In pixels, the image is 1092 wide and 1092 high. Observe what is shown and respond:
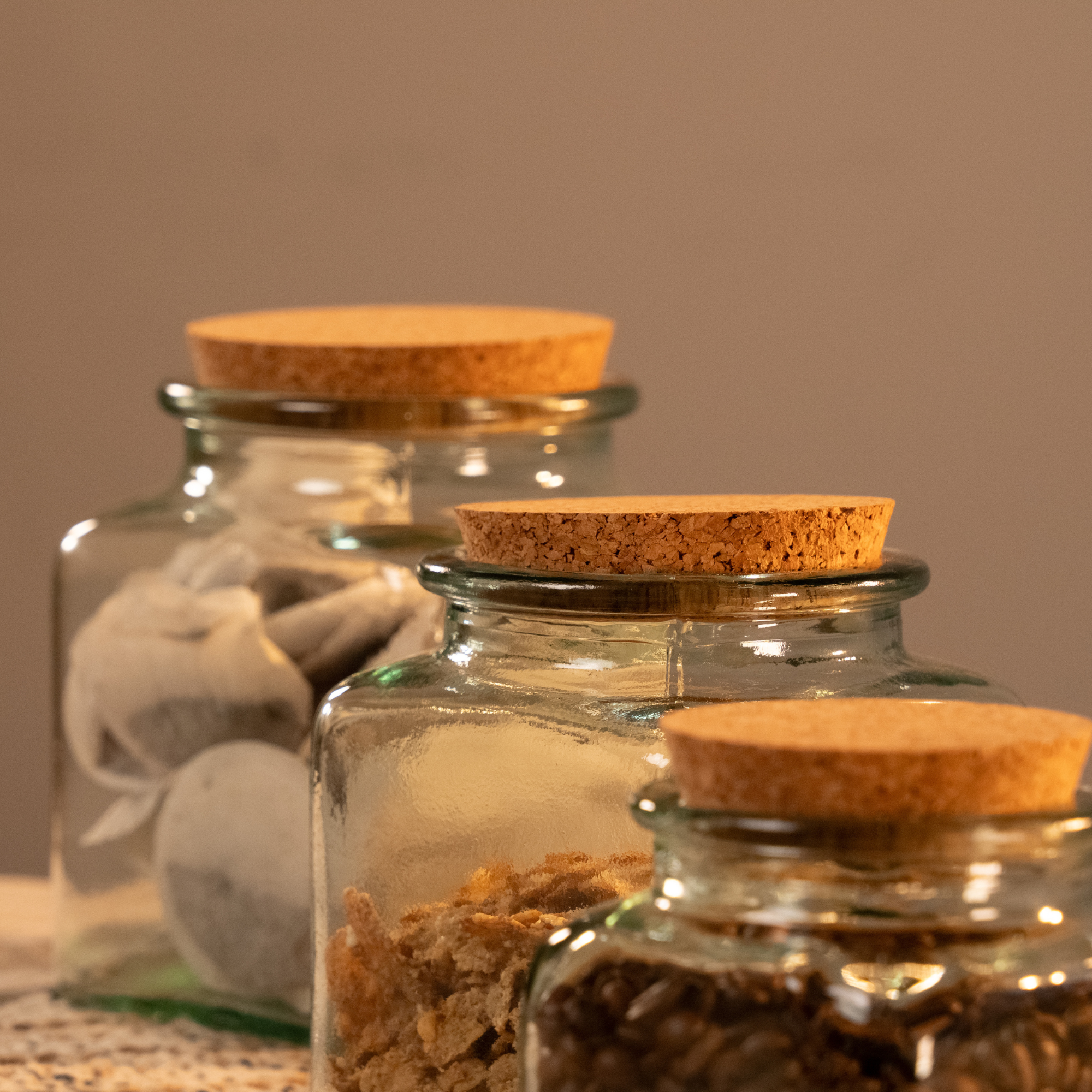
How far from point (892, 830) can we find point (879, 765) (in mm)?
14

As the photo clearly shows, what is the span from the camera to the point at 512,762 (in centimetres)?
53

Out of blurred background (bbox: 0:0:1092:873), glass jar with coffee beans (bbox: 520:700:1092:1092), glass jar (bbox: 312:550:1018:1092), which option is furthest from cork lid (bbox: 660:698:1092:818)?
blurred background (bbox: 0:0:1092:873)

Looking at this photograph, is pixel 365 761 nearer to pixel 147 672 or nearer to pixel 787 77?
pixel 147 672

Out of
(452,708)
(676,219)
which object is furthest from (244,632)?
(676,219)

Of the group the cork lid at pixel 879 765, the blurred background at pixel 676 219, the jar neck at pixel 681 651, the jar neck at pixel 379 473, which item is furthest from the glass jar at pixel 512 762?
the blurred background at pixel 676 219

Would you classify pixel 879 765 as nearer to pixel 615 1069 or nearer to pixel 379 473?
pixel 615 1069

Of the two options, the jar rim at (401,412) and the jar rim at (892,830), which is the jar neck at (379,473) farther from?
the jar rim at (892,830)

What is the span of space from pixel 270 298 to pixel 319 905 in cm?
137

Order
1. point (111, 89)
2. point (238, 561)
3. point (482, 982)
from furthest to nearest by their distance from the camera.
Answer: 1. point (111, 89)
2. point (238, 561)
3. point (482, 982)

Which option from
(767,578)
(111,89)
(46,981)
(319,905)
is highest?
(111,89)

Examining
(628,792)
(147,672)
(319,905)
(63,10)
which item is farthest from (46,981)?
(63,10)

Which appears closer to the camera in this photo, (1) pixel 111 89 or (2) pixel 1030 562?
(2) pixel 1030 562

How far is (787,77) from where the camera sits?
1.70 m

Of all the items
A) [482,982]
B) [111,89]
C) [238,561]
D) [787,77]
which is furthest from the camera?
[111,89]
